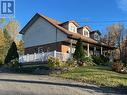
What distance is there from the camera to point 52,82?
2561 centimetres

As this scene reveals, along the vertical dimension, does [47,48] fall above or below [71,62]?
above

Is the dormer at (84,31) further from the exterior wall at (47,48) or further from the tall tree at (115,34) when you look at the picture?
the tall tree at (115,34)

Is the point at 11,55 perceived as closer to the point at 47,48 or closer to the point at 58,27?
the point at 47,48

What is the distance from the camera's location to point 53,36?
1844 inches

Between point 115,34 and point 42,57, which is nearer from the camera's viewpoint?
point 42,57

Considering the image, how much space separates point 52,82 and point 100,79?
4254 mm

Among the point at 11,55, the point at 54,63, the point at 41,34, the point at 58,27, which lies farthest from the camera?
the point at 41,34

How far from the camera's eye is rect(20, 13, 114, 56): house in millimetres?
45875

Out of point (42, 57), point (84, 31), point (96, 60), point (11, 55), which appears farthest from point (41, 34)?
point (96, 60)

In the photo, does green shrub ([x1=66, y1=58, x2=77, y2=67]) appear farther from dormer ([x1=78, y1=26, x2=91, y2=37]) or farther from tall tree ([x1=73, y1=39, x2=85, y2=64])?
dormer ([x1=78, y1=26, x2=91, y2=37])

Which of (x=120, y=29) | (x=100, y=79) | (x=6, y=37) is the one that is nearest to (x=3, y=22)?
(x=6, y=37)

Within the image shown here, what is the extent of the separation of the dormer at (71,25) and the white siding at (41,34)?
2.78m

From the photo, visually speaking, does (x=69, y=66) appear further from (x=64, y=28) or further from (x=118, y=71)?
(x=64, y=28)

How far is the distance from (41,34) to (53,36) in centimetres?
270
